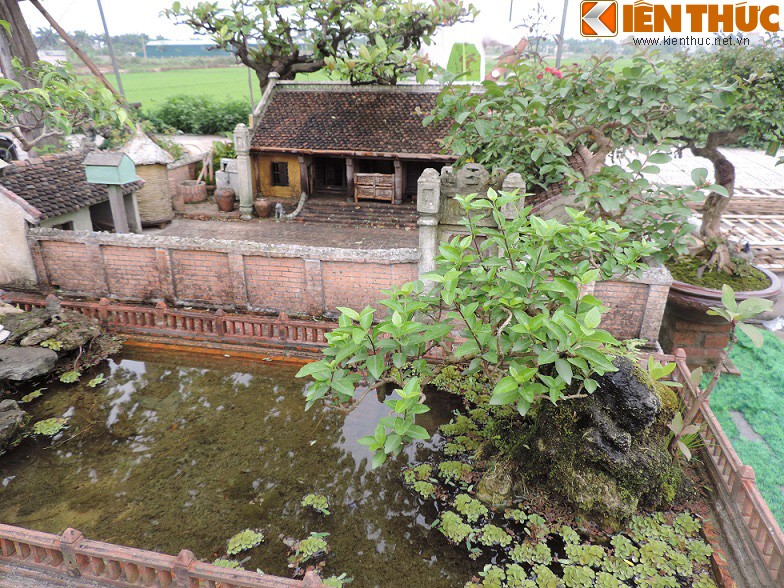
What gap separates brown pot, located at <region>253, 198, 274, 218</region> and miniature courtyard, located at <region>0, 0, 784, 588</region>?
216 inches

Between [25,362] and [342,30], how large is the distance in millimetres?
18331

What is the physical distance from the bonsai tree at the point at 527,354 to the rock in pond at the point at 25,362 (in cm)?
572

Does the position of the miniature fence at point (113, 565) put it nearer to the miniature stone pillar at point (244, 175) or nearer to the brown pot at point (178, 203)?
the miniature stone pillar at point (244, 175)

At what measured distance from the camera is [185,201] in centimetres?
2216

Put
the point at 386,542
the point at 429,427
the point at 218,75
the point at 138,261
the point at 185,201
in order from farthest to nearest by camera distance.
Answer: the point at 218,75 → the point at 185,201 → the point at 138,261 → the point at 429,427 → the point at 386,542

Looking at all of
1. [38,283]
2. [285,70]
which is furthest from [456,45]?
[38,283]

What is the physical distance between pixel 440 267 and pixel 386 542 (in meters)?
3.24

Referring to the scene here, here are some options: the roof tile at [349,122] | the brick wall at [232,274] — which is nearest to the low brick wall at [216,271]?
the brick wall at [232,274]

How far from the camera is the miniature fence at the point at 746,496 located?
16.4ft

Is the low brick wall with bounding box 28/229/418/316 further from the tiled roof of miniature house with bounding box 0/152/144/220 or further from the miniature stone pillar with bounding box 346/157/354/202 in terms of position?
the miniature stone pillar with bounding box 346/157/354/202

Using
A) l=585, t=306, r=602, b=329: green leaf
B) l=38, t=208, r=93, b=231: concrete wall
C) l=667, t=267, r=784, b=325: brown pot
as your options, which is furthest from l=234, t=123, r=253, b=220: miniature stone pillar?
l=585, t=306, r=602, b=329: green leaf

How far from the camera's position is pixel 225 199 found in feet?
68.6

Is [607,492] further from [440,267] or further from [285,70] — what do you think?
[285,70]

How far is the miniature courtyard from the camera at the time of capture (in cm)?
541
